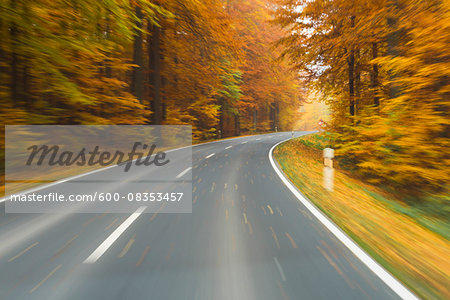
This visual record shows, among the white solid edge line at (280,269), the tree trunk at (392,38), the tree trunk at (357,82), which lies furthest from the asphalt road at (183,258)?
the tree trunk at (357,82)

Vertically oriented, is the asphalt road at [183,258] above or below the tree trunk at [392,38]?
below

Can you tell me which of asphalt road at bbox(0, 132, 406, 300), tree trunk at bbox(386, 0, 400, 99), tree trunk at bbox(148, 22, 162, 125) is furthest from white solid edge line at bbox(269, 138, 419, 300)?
tree trunk at bbox(148, 22, 162, 125)

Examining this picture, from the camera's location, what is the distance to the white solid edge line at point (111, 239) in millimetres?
2957

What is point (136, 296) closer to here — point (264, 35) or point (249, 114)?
point (264, 35)

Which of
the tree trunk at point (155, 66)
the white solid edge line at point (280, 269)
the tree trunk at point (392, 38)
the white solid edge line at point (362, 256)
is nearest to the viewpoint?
the white solid edge line at point (362, 256)

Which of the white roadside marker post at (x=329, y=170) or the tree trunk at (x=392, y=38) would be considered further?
the tree trunk at (x=392, y=38)

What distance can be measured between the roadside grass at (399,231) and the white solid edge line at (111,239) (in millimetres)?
3455

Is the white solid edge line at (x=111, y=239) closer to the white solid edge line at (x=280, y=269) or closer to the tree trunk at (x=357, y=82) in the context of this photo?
the white solid edge line at (x=280, y=269)

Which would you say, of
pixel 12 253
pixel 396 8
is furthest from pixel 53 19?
pixel 396 8

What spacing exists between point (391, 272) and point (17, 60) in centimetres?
1075

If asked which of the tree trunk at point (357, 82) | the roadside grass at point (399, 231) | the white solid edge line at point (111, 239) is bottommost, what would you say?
the roadside grass at point (399, 231)

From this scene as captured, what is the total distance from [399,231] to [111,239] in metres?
4.46

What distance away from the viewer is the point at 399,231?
387 centimetres

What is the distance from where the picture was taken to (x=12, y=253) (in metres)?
3.07
